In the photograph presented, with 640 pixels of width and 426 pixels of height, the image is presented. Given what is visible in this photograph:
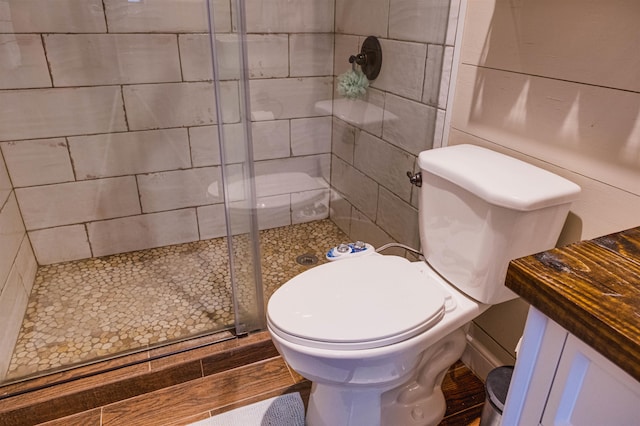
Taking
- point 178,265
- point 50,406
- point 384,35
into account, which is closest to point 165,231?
point 178,265

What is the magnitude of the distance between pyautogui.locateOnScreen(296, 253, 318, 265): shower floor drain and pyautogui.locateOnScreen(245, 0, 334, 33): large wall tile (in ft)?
3.34

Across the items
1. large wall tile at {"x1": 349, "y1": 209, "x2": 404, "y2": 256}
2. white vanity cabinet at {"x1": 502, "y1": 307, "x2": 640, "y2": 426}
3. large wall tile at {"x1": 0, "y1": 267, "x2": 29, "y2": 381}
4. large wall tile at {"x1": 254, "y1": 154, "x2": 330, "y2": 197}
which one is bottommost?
large wall tile at {"x1": 0, "y1": 267, "x2": 29, "y2": 381}

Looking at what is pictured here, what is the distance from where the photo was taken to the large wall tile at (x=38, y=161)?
1.95m

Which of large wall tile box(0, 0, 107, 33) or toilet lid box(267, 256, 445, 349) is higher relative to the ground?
large wall tile box(0, 0, 107, 33)

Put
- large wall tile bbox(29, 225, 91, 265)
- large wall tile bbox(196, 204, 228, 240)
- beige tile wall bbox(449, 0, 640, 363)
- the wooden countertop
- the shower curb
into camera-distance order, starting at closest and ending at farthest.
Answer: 1. the wooden countertop
2. beige tile wall bbox(449, 0, 640, 363)
3. the shower curb
4. large wall tile bbox(29, 225, 91, 265)
5. large wall tile bbox(196, 204, 228, 240)

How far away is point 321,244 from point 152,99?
1070 millimetres

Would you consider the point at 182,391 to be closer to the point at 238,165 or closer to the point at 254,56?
the point at 238,165

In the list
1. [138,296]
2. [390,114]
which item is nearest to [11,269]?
[138,296]

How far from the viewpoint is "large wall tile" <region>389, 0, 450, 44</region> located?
5.01 ft

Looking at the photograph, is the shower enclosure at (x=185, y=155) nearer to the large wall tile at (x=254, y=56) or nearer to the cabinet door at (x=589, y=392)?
the large wall tile at (x=254, y=56)

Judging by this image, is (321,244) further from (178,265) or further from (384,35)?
(384,35)

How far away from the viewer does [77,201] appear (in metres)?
2.13

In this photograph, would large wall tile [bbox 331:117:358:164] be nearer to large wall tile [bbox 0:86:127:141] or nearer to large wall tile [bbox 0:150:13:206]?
large wall tile [bbox 0:86:127:141]

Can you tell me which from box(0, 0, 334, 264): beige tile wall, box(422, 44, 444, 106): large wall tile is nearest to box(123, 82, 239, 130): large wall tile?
box(0, 0, 334, 264): beige tile wall
